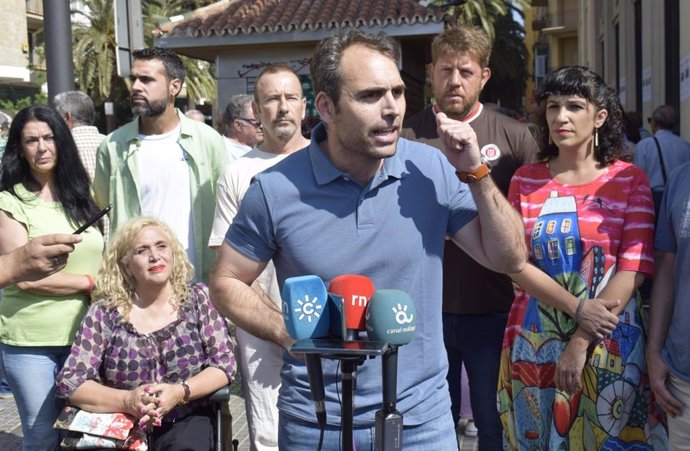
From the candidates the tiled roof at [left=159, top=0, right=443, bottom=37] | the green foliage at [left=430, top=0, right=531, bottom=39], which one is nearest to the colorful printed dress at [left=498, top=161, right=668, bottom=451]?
the tiled roof at [left=159, top=0, right=443, bottom=37]

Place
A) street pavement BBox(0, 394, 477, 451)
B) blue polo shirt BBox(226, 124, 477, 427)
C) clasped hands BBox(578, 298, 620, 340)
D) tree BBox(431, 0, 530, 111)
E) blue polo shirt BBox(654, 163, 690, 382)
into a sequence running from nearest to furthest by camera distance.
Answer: blue polo shirt BBox(226, 124, 477, 427) < blue polo shirt BBox(654, 163, 690, 382) < clasped hands BBox(578, 298, 620, 340) < street pavement BBox(0, 394, 477, 451) < tree BBox(431, 0, 530, 111)

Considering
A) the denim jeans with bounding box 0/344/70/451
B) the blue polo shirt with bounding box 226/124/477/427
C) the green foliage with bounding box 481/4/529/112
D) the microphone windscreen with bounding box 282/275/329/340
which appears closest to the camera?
the microphone windscreen with bounding box 282/275/329/340

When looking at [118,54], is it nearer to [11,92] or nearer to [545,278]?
[545,278]

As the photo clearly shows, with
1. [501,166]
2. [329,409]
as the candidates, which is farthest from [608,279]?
[329,409]

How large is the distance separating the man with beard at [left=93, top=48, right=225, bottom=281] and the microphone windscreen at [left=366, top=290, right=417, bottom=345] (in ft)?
9.54

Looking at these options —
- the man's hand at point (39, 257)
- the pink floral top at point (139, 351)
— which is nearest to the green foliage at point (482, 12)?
the pink floral top at point (139, 351)

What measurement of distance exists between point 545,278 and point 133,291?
2167 millimetres

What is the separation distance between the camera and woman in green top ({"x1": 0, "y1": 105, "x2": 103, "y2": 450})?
479cm

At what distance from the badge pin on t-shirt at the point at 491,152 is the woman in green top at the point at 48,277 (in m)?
2.11

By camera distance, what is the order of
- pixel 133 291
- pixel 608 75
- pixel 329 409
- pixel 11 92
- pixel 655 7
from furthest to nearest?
1. pixel 11 92
2. pixel 608 75
3. pixel 655 7
4. pixel 133 291
5. pixel 329 409

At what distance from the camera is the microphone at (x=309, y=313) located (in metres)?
2.50

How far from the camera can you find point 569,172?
161 inches

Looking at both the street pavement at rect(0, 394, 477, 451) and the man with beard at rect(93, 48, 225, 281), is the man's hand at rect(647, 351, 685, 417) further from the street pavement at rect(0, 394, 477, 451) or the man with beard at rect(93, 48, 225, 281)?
the man with beard at rect(93, 48, 225, 281)

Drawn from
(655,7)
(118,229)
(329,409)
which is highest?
(655,7)
